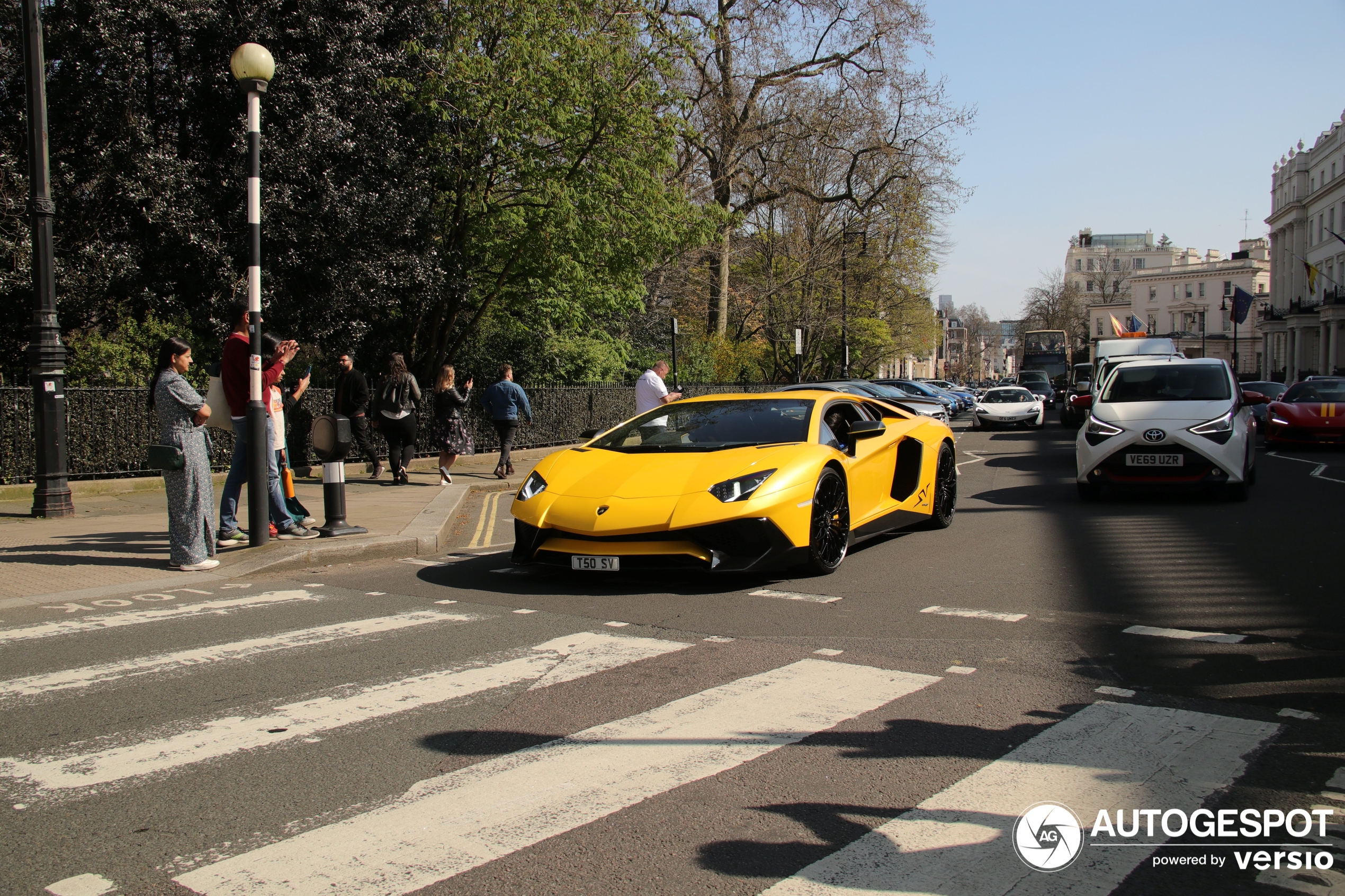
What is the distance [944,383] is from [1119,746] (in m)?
57.4

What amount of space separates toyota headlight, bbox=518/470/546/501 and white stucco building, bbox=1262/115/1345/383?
75184mm

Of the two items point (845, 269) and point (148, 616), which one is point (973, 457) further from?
point (845, 269)

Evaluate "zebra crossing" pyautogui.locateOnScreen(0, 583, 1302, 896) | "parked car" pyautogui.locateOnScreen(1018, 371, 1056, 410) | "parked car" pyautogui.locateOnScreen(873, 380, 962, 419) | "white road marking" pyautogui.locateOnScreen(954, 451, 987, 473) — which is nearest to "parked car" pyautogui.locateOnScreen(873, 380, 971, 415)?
"parked car" pyautogui.locateOnScreen(873, 380, 962, 419)

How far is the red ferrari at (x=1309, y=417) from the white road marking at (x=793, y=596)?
56.4ft

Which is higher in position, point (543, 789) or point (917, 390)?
point (917, 390)

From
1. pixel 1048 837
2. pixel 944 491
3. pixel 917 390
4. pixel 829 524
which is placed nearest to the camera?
pixel 1048 837

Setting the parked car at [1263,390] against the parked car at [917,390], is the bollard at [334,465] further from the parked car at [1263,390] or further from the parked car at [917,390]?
the parked car at [1263,390]

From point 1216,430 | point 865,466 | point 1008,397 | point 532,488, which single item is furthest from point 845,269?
point 532,488

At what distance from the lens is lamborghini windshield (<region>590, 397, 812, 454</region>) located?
8.02 m

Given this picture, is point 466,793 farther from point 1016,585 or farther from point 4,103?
point 4,103

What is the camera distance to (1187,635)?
18.5 ft

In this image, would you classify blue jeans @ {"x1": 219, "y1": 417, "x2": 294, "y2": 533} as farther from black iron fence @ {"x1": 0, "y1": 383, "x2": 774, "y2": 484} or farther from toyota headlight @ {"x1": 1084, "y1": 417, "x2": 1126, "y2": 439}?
toyota headlight @ {"x1": 1084, "y1": 417, "x2": 1126, "y2": 439}

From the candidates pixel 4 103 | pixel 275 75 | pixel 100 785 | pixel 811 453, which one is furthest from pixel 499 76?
pixel 100 785

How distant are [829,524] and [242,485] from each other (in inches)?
202
